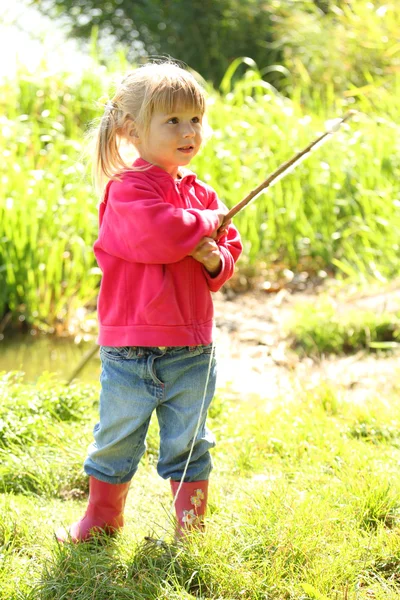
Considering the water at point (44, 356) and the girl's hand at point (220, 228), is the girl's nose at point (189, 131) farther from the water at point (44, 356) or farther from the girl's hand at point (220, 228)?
the water at point (44, 356)

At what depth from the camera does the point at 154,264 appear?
2.45 m

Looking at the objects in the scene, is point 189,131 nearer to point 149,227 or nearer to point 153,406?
point 149,227

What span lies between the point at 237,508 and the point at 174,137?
1.16m

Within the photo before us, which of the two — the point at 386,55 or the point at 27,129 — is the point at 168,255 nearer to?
the point at 27,129

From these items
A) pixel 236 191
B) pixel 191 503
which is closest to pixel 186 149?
pixel 191 503

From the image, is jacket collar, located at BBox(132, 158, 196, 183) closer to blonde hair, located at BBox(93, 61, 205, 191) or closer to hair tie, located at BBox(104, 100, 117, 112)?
blonde hair, located at BBox(93, 61, 205, 191)

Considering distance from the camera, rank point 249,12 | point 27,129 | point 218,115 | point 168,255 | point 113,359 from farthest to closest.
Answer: point 249,12, point 218,115, point 27,129, point 113,359, point 168,255

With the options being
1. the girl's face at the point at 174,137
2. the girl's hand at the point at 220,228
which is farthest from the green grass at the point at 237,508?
the girl's face at the point at 174,137

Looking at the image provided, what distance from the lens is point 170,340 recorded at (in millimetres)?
2459

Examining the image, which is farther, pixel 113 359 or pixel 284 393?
pixel 284 393

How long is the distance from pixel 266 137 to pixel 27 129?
1.85 m

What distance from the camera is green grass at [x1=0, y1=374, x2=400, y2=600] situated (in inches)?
91.2

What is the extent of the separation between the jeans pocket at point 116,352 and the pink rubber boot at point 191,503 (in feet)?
1.41


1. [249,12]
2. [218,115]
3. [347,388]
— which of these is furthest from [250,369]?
[249,12]
